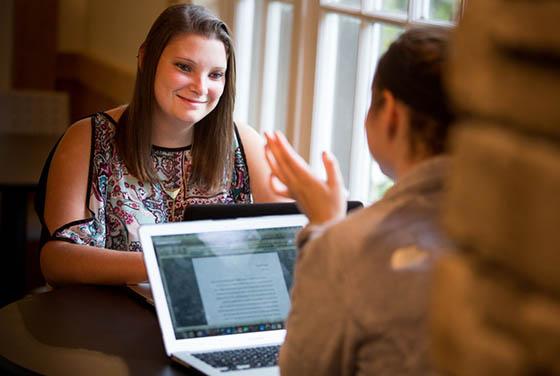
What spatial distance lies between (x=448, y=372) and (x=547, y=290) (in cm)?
14

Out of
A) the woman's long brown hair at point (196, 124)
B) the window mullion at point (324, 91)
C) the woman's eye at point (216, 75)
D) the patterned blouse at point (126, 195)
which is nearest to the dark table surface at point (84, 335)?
the patterned blouse at point (126, 195)

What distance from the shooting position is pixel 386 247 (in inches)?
46.1

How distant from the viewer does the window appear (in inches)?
105

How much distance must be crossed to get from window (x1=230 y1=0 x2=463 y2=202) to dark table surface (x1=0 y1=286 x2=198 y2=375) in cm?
92

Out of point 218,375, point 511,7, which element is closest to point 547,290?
point 511,7

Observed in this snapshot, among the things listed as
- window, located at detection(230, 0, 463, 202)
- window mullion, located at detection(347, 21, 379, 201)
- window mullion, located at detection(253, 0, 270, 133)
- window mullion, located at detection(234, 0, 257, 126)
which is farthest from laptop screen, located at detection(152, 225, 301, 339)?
window mullion, located at detection(234, 0, 257, 126)

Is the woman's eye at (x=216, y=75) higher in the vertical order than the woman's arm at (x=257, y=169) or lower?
higher

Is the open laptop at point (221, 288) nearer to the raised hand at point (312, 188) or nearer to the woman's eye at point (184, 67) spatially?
the raised hand at point (312, 188)

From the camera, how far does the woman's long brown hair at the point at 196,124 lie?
240 cm

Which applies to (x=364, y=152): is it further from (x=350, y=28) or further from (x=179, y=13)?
(x=179, y=13)

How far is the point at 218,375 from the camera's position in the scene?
1643 mm

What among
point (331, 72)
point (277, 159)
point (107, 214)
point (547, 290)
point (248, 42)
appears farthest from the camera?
point (248, 42)

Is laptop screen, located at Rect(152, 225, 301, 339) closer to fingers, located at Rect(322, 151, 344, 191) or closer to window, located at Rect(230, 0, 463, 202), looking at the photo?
fingers, located at Rect(322, 151, 344, 191)

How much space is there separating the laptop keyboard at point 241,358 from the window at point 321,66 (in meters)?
0.92
